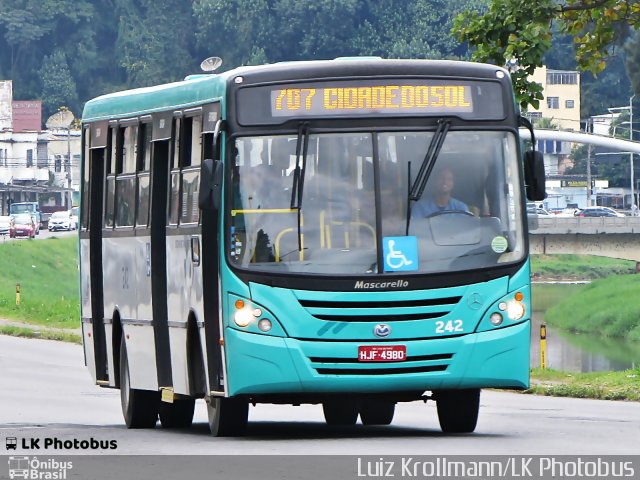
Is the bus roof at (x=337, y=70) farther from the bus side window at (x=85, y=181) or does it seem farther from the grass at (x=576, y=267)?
the grass at (x=576, y=267)

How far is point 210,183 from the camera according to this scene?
43.5 feet

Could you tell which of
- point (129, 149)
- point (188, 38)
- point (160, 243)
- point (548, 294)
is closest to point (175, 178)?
point (160, 243)

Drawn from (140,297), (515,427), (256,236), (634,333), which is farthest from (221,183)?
(634,333)

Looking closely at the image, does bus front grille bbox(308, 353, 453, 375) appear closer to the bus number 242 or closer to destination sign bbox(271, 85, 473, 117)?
the bus number 242

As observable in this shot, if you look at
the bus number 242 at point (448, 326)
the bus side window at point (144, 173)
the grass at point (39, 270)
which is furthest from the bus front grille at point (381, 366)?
the grass at point (39, 270)

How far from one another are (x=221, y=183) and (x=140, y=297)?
2.97 meters

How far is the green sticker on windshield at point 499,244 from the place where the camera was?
13.7m

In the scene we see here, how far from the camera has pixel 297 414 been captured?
1972cm

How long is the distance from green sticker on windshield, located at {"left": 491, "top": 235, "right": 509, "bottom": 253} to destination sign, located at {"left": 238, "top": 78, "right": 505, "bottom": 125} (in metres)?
0.93

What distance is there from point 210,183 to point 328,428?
3696 mm

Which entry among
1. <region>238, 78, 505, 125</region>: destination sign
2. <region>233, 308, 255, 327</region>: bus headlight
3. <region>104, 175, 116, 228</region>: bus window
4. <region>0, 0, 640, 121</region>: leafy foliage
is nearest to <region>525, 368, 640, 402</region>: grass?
<region>104, 175, 116, 228</region>: bus window

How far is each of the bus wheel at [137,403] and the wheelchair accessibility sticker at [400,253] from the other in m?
4.20
